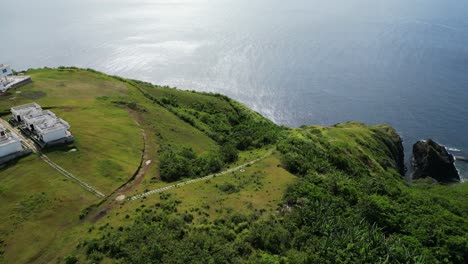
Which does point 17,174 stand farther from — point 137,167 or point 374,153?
point 374,153

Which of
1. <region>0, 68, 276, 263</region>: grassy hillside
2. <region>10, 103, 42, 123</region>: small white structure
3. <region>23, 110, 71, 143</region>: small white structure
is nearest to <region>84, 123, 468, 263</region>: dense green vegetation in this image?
<region>0, 68, 276, 263</region>: grassy hillside

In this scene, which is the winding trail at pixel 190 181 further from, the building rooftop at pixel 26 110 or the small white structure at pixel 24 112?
the building rooftop at pixel 26 110

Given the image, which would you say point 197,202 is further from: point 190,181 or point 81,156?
point 81,156

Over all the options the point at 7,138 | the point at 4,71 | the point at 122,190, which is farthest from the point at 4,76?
the point at 122,190

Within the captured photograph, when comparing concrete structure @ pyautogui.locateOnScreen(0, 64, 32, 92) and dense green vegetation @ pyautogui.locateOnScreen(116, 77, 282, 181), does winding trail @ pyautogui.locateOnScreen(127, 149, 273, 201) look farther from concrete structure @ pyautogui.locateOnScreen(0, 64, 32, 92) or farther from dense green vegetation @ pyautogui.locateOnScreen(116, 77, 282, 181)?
concrete structure @ pyautogui.locateOnScreen(0, 64, 32, 92)

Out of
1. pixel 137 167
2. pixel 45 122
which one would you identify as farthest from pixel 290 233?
pixel 45 122

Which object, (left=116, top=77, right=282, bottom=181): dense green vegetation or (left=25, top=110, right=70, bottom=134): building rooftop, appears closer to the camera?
(left=25, top=110, right=70, bottom=134): building rooftop

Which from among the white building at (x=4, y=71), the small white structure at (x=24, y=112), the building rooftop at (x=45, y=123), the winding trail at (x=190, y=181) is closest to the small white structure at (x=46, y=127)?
the building rooftop at (x=45, y=123)
